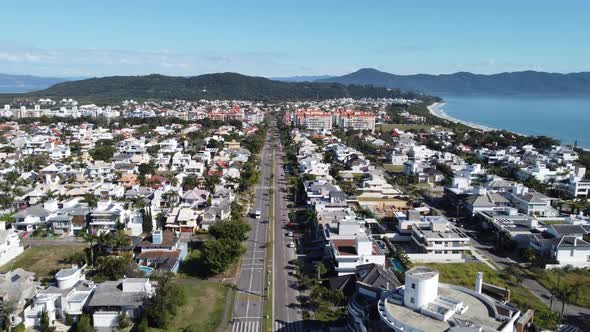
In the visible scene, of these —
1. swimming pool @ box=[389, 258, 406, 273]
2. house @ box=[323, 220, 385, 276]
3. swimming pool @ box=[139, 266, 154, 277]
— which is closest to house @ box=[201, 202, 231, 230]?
swimming pool @ box=[139, 266, 154, 277]

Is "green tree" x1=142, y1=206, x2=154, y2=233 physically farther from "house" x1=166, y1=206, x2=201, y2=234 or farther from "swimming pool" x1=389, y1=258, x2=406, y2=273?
"swimming pool" x1=389, y1=258, x2=406, y2=273

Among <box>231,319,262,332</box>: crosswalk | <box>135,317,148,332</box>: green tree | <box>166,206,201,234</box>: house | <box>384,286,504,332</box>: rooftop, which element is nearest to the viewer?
<box>384,286,504,332</box>: rooftop

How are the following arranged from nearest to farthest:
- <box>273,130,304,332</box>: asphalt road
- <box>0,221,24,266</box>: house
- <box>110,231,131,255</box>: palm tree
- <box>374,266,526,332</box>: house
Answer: <box>374,266,526,332</box>: house
<box>273,130,304,332</box>: asphalt road
<box>110,231,131,255</box>: palm tree
<box>0,221,24,266</box>: house

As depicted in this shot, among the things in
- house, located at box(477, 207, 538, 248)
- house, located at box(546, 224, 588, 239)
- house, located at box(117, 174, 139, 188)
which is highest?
house, located at box(117, 174, 139, 188)

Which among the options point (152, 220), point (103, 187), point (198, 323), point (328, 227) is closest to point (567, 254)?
point (328, 227)

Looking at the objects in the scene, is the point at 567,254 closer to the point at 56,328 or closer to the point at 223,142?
the point at 56,328

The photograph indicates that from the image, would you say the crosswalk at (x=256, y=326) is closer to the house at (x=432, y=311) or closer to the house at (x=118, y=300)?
the house at (x=432, y=311)
